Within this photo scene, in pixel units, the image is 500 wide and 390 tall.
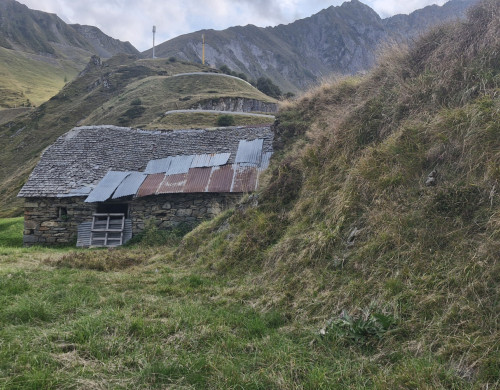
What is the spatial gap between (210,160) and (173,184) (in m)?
2.39

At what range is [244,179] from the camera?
14758 mm

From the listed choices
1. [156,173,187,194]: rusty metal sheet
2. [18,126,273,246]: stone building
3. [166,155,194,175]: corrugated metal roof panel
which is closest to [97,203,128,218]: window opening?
[18,126,273,246]: stone building

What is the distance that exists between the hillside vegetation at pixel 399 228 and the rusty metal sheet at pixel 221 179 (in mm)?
6117

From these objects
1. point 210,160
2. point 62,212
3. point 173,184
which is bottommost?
point 62,212

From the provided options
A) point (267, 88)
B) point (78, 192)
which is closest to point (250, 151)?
point (78, 192)

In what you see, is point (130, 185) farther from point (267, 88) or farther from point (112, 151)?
point (267, 88)

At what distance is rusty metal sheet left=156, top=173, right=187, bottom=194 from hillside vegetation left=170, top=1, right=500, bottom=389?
270 inches

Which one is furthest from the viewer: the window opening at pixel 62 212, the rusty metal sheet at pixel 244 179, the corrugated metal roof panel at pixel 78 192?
the window opening at pixel 62 212

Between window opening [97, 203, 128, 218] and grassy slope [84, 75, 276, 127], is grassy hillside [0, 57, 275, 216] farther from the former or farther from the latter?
window opening [97, 203, 128, 218]

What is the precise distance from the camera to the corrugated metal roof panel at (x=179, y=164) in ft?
52.1

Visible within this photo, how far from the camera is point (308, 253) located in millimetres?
5031

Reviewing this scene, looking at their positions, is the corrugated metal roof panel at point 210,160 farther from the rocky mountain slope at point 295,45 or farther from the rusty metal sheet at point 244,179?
the rocky mountain slope at point 295,45

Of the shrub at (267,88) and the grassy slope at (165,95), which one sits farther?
the shrub at (267,88)

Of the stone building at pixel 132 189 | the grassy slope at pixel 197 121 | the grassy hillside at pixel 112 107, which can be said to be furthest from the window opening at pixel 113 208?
the grassy slope at pixel 197 121
